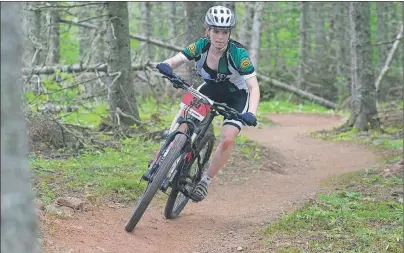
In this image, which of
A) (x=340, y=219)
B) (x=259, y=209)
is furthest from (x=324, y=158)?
(x=340, y=219)

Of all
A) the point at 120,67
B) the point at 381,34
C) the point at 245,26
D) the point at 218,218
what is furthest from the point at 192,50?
the point at 381,34

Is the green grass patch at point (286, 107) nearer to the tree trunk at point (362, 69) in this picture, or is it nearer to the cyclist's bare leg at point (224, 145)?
the tree trunk at point (362, 69)

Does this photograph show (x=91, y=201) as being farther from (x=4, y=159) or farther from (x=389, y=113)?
(x=389, y=113)

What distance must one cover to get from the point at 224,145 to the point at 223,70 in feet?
2.69

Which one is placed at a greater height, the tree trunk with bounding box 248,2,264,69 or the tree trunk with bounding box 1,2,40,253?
the tree trunk with bounding box 1,2,40,253

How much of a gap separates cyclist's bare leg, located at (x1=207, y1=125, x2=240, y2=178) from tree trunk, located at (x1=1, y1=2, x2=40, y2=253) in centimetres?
453

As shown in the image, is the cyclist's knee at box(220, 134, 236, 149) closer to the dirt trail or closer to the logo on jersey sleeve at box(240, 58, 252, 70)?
the logo on jersey sleeve at box(240, 58, 252, 70)

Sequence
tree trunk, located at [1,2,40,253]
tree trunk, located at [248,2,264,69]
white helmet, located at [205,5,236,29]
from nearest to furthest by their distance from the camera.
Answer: tree trunk, located at [1,2,40,253], white helmet, located at [205,5,236,29], tree trunk, located at [248,2,264,69]

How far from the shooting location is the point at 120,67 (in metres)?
11.1

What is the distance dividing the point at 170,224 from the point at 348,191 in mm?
2982

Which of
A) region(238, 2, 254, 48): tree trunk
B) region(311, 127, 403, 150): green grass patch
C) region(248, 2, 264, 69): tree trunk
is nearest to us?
region(311, 127, 403, 150): green grass patch

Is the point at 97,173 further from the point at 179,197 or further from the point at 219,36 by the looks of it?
the point at 219,36

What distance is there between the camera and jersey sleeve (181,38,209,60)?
6.24m

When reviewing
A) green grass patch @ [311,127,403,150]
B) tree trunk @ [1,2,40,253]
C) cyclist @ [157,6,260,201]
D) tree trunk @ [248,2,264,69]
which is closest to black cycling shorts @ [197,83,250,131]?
cyclist @ [157,6,260,201]
